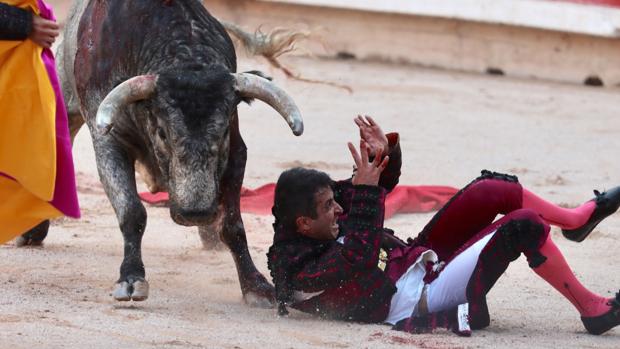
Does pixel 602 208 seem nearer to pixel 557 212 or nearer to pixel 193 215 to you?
pixel 557 212

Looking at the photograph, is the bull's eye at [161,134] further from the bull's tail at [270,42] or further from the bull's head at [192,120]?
the bull's tail at [270,42]

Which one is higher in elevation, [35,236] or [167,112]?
[167,112]

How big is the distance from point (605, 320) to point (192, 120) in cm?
148

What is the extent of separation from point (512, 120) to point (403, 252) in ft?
16.0

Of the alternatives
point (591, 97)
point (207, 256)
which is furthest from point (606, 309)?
point (591, 97)

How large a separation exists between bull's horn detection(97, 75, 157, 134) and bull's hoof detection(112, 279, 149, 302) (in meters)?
0.53

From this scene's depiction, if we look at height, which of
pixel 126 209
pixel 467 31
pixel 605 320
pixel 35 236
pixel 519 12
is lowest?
pixel 35 236

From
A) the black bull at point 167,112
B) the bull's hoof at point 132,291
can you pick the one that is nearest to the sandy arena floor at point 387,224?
the bull's hoof at point 132,291

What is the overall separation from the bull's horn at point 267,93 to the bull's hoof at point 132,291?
736 mm

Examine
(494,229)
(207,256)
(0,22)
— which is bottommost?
(207,256)

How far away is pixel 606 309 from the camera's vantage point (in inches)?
167

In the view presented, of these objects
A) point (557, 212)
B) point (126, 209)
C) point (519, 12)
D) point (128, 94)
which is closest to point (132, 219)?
point (126, 209)

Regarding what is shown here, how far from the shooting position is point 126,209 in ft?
16.5

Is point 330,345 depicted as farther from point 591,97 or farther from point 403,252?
point 591,97
